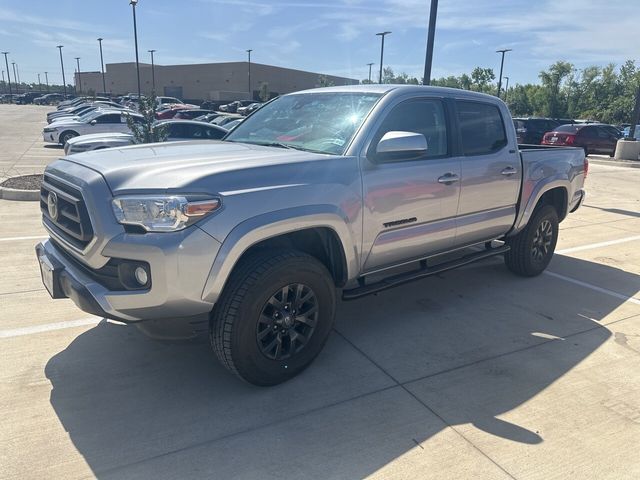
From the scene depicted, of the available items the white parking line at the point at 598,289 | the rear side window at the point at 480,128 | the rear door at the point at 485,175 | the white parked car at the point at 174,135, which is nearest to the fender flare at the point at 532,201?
the rear door at the point at 485,175

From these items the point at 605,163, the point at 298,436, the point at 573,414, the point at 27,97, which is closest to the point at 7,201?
the point at 298,436

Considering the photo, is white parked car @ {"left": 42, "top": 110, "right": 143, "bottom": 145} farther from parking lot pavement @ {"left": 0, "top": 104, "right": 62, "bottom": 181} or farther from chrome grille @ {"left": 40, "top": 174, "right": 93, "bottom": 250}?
chrome grille @ {"left": 40, "top": 174, "right": 93, "bottom": 250}

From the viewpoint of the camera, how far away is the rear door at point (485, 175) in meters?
4.52

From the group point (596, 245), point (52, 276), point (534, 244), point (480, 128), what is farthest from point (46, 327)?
point (596, 245)

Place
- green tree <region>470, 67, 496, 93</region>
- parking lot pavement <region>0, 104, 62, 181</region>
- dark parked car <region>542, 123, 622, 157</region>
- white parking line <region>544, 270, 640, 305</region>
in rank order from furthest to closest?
green tree <region>470, 67, 496, 93</region>, dark parked car <region>542, 123, 622, 157</region>, parking lot pavement <region>0, 104, 62, 181</region>, white parking line <region>544, 270, 640, 305</region>

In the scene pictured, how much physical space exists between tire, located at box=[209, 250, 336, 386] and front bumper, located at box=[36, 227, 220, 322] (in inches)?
8.0

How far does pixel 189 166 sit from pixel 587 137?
917 inches

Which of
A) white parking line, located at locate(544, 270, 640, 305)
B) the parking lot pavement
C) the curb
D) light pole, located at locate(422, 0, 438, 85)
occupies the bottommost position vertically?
→ the parking lot pavement

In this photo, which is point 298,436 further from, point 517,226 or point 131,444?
point 517,226

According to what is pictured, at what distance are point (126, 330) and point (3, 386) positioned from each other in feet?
3.32

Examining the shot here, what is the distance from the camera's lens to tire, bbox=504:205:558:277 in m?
5.56

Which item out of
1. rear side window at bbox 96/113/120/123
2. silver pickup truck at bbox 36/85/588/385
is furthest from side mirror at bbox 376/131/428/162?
rear side window at bbox 96/113/120/123

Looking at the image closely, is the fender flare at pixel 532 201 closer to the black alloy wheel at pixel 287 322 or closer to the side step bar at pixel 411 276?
the side step bar at pixel 411 276

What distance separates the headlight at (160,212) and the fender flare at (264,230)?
254mm
